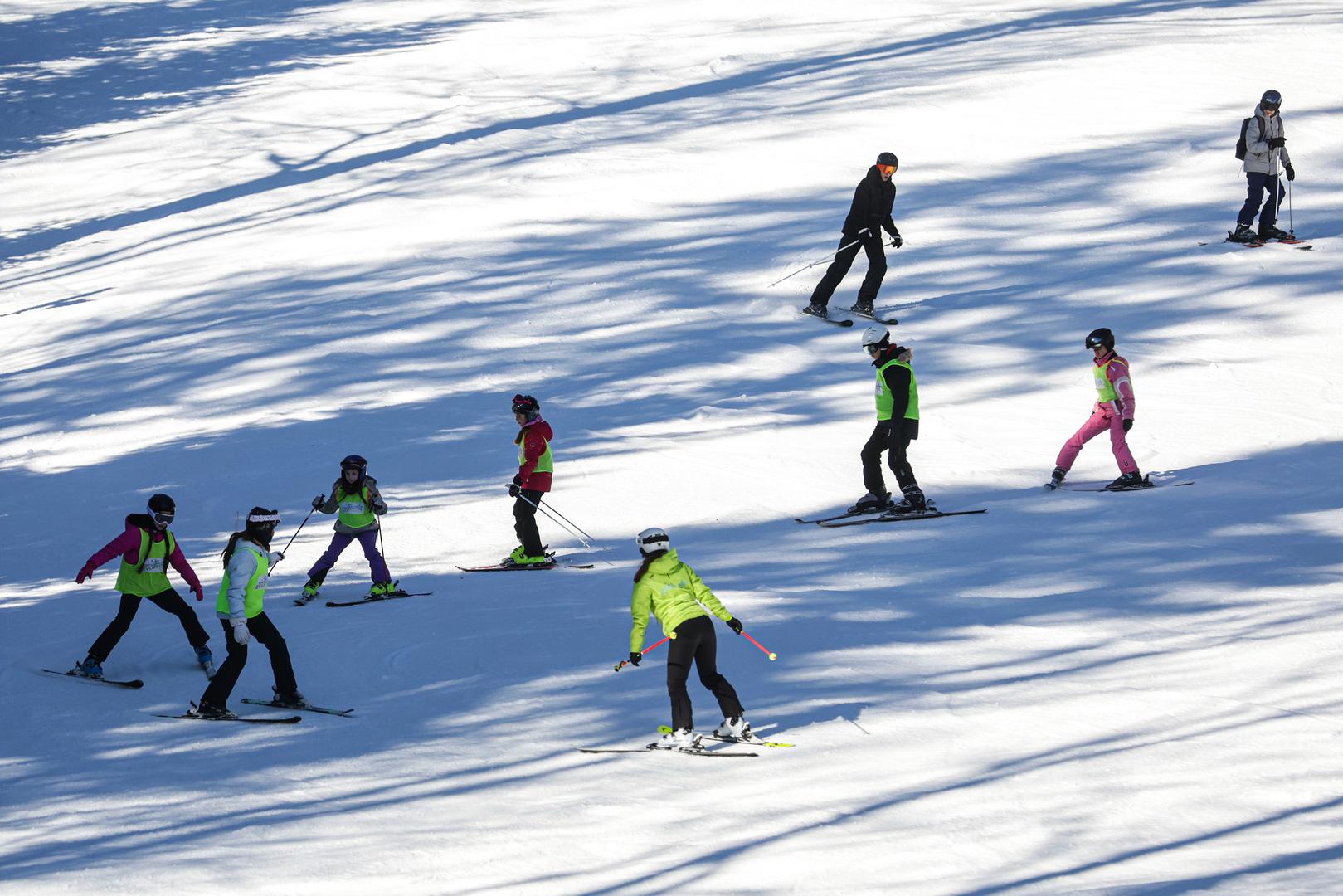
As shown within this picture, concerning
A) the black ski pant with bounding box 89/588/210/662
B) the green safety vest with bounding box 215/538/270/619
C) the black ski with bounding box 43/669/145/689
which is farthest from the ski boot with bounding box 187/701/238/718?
the black ski pant with bounding box 89/588/210/662

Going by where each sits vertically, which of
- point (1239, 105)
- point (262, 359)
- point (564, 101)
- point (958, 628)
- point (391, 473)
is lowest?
point (958, 628)

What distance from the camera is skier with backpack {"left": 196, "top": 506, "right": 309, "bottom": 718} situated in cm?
867

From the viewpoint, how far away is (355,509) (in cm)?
1100

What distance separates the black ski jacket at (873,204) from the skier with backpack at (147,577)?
8684mm

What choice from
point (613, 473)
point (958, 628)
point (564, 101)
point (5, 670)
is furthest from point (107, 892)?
point (564, 101)

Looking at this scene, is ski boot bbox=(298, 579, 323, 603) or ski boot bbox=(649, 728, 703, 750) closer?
ski boot bbox=(649, 728, 703, 750)

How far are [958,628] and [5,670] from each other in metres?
6.59

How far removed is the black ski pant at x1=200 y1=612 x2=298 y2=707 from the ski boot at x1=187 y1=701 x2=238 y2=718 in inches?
0.8

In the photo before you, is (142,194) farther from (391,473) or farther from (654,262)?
(391,473)

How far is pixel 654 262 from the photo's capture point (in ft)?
61.3

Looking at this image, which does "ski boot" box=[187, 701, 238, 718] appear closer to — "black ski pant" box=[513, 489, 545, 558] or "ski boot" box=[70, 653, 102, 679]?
"ski boot" box=[70, 653, 102, 679]

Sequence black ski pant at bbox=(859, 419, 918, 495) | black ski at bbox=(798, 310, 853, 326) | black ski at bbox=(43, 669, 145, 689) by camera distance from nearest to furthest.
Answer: black ski at bbox=(43, 669, 145, 689) < black ski pant at bbox=(859, 419, 918, 495) < black ski at bbox=(798, 310, 853, 326)

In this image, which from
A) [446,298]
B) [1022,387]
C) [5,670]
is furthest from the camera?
[446,298]

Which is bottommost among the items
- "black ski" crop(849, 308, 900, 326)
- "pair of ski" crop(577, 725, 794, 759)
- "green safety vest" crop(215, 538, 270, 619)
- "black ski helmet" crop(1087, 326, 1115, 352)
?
"pair of ski" crop(577, 725, 794, 759)
